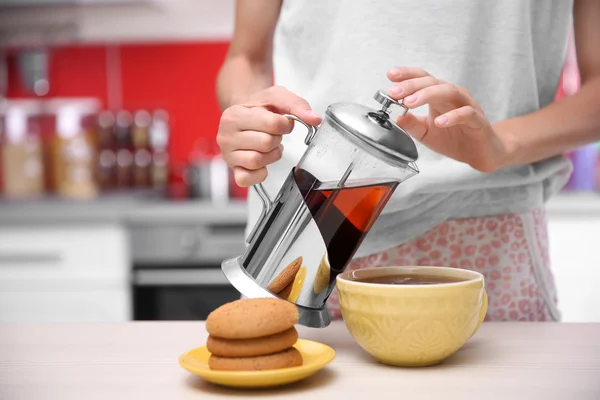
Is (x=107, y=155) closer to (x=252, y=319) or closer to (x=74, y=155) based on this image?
(x=74, y=155)

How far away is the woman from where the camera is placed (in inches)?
35.7

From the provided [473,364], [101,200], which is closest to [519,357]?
[473,364]

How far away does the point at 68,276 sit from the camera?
2137mm

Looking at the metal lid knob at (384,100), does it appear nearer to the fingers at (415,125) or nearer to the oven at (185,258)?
the fingers at (415,125)

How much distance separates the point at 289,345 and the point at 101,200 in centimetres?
182

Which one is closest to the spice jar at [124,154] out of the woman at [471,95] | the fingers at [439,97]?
the woman at [471,95]

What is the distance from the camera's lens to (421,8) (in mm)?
924

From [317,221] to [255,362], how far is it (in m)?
0.16

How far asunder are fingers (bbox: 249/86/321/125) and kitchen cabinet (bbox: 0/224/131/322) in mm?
1494

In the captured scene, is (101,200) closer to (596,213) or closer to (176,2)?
(176,2)

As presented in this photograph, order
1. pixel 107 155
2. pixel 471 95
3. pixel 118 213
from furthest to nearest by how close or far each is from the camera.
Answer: pixel 107 155 < pixel 118 213 < pixel 471 95

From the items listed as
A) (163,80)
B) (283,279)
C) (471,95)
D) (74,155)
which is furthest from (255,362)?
(163,80)

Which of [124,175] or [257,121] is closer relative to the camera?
[257,121]

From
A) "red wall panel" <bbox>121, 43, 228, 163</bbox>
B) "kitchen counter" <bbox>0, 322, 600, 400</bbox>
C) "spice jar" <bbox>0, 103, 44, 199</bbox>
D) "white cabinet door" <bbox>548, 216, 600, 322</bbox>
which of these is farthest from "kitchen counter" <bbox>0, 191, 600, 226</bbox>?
"kitchen counter" <bbox>0, 322, 600, 400</bbox>
